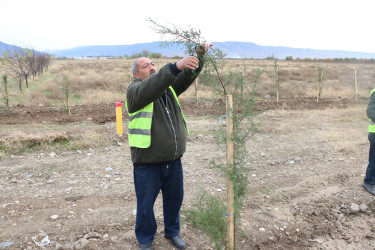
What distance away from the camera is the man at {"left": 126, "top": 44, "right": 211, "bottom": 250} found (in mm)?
2652

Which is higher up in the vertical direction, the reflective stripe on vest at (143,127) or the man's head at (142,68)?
the man's head at (142,68)

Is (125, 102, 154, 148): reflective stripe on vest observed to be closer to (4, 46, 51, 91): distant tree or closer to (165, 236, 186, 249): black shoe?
(165, 236, 186, 249): black shoe

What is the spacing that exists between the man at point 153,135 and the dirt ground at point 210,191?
0.42 m

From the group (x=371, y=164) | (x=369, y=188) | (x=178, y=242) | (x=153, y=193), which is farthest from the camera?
(x=369, y=188)

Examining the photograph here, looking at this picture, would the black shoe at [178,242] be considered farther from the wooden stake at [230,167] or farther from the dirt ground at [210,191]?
the wooden stake at [230,167]

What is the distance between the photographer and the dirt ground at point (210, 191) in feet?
12.3

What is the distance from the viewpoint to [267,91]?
17906mm

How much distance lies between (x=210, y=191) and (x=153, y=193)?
2131mm

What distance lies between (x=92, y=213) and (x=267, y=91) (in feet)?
50.3

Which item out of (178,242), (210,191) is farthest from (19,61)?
(178,242)

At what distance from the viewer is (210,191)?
16.4 feet

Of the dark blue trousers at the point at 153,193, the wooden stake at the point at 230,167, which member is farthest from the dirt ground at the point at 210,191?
the dark blue trousers at the point at 153,193

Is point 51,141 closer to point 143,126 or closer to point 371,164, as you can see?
point 143,126

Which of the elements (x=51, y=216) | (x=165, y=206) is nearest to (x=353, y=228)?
(x=165, y=206)
